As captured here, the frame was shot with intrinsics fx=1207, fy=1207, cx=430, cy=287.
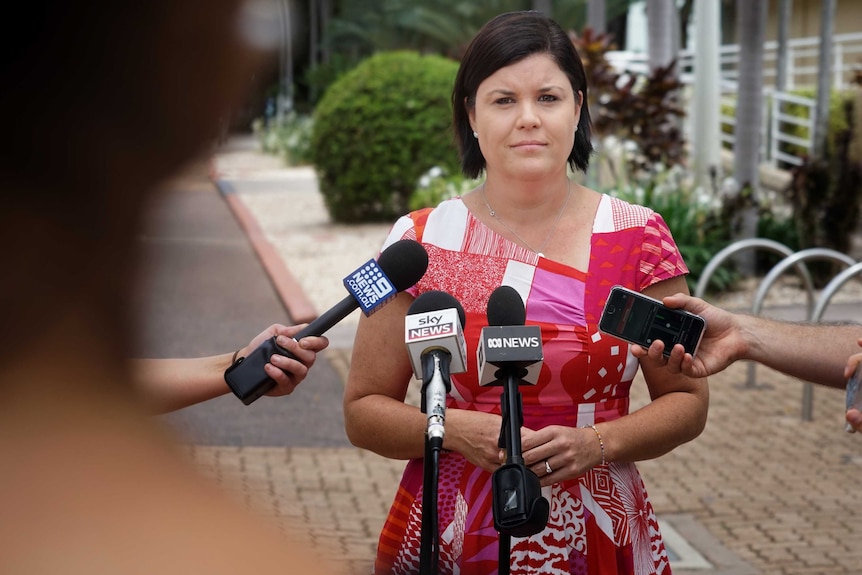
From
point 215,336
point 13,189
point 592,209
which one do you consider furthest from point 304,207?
point 13,189

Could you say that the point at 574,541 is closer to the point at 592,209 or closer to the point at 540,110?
A: the point at 592,209

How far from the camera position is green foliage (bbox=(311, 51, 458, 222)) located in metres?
17.5

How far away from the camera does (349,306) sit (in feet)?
7.13

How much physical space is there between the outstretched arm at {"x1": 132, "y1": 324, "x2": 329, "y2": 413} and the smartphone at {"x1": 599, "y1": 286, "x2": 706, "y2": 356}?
625 millimetres

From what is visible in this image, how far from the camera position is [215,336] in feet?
35.4

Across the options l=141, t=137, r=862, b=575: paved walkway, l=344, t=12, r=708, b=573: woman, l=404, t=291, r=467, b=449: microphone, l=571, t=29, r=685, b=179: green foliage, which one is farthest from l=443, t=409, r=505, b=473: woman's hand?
l=571, t=29, r=685, b=179: green foliage

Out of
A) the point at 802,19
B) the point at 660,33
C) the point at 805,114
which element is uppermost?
the point at 660,33

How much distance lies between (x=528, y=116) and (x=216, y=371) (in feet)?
3.62

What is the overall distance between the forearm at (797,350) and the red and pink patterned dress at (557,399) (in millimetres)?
233

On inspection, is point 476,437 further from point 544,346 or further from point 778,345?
point 778,345

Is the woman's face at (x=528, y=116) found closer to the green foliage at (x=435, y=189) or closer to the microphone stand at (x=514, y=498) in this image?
the microphone stand at (x=514, y=498)

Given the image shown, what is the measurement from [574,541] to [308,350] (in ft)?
2.99

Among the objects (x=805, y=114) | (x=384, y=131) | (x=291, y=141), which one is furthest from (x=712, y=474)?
(x=291, y=141)

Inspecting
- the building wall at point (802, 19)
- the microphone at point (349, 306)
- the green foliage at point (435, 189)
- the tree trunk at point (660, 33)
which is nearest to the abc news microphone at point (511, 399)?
the microphone at point (349, 306)
